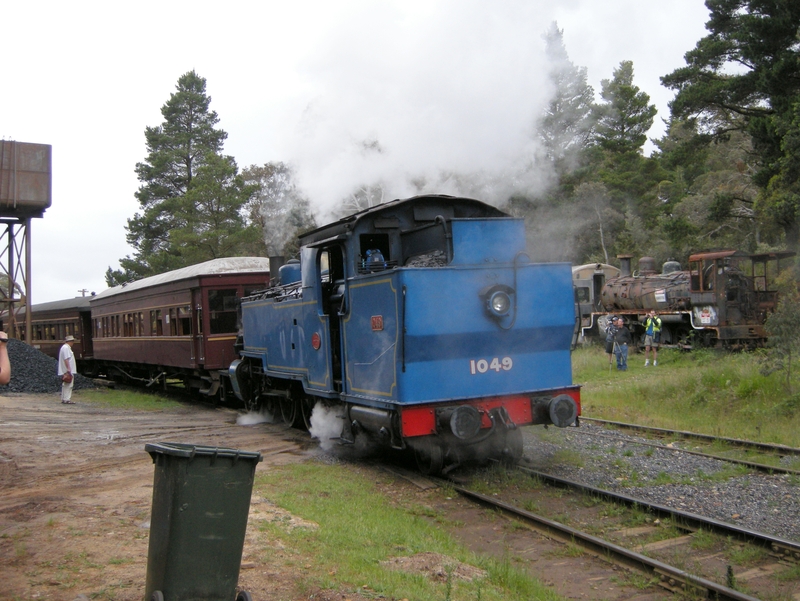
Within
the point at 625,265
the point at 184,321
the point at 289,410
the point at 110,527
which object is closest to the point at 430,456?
the point at 110,527

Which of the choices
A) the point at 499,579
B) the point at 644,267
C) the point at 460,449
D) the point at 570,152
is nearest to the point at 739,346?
the point at 644,267

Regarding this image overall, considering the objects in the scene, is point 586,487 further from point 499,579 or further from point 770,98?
point 770,98

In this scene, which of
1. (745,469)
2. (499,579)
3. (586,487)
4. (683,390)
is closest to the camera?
(499,579)

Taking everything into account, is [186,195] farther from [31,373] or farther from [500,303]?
[500,303]

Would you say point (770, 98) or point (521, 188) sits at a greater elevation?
point (770, 98)

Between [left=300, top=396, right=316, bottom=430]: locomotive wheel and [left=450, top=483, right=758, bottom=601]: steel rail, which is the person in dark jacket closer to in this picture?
[left=300, top=396, right=316, bottom=430]: locomotive wheel

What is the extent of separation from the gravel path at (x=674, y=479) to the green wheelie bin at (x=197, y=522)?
4114 millimetres

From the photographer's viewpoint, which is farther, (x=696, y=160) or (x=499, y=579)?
(x=696, y=160)

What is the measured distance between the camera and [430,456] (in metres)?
7.47

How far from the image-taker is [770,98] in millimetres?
19547

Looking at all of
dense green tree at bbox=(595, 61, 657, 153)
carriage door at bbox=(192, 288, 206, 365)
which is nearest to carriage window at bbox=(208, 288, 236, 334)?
carriage door at bbox=(192, 288, 206, 365)

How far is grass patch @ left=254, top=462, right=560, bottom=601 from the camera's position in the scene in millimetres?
4430

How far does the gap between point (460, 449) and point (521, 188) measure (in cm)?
949

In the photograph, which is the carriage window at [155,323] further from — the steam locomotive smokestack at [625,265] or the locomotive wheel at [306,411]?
the steam locomotive smokestack at [625,265]
